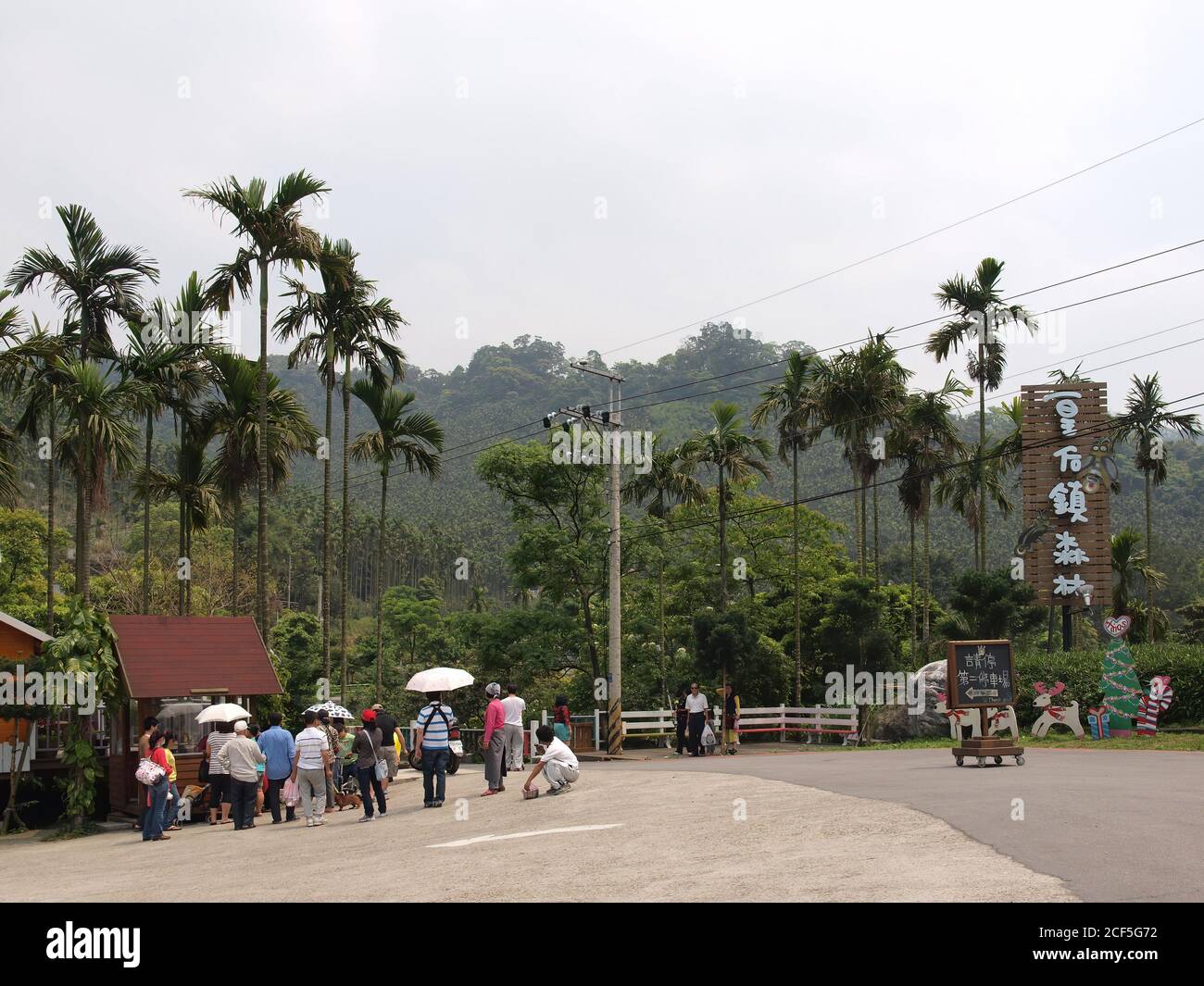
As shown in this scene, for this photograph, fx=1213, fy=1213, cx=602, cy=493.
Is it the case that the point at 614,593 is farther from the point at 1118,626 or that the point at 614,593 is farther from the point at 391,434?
the point at 1118,626

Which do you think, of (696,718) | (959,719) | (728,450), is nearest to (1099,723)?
(959,719)

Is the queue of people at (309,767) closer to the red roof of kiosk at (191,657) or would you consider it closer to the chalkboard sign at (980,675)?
the red roof of kiosk at (191,657)

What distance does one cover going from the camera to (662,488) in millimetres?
45750

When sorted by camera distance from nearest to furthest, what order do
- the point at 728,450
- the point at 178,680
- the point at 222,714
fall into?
the point at 222,714, the point at 178,680, the point at 728,450

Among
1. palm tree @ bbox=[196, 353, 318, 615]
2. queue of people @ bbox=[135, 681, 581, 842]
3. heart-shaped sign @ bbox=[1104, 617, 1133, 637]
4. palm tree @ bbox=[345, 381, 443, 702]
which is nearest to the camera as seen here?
queue of people @ bbox=[135, 681, 581, 842]

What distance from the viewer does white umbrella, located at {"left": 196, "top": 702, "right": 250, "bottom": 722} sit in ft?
74.7

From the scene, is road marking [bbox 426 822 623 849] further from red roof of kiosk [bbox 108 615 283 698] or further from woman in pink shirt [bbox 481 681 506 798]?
red roof of kiosk [bbox 108 615 283 698]

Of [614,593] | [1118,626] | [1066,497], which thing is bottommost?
[1118,626]

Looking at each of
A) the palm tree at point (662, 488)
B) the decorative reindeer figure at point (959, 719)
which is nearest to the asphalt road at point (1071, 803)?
the decorative reindeer figure at point (959, 719)

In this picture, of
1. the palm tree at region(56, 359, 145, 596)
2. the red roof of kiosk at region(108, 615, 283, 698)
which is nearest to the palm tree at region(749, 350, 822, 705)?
the red roof of kiosk at region(108, 615, 283, 698)

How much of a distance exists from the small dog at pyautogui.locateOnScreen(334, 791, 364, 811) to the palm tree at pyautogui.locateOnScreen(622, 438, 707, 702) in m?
22.7

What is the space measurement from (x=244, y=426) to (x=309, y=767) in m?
14.4
